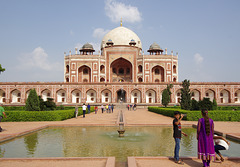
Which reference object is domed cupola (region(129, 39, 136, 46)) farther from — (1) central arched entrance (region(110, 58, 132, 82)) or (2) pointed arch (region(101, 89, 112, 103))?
(2) pointed arch (region(101, 89, 112, 103))

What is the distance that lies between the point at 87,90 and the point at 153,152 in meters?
32.8

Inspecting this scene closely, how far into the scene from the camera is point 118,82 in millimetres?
38344

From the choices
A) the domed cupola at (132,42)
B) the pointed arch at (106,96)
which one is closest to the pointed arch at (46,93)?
the pointed arch at (106,96)

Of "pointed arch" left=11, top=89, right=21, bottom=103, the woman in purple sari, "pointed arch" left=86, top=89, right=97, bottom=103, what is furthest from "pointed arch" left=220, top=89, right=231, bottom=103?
the woman in purple sari

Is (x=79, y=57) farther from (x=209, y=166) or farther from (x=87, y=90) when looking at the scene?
(x=209, y=166)

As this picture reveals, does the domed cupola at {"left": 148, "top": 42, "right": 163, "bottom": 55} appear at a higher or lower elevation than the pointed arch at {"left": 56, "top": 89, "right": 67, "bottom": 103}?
higher

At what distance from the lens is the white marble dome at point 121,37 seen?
164ft

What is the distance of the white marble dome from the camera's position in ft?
164

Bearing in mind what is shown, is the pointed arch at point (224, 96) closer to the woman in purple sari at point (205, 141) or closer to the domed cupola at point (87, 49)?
the domed cupola at point (87, 49)

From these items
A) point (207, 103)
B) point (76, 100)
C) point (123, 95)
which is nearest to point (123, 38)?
point (123, 95)

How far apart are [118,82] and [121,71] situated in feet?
37.3

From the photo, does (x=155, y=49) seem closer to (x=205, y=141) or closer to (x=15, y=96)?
(x=15, y=96)

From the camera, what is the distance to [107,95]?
39.3m

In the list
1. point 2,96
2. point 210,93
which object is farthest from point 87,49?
point 210,93
